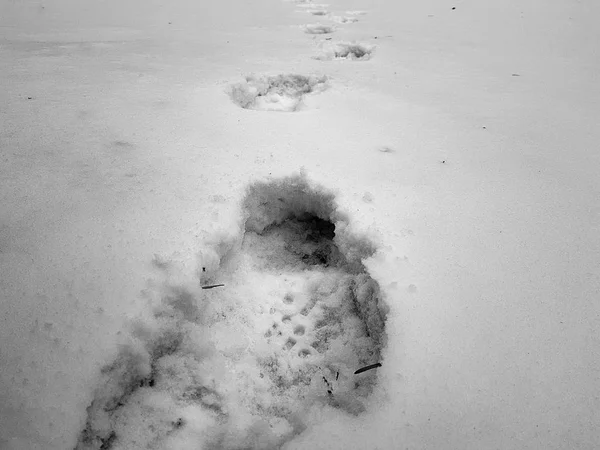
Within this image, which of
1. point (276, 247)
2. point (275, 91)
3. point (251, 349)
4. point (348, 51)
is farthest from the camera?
point (348, 51)

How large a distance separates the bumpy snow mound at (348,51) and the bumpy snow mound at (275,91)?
18.3 inches

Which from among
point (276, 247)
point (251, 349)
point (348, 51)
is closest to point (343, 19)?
point (348, 51)

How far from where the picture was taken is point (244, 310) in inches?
43.2

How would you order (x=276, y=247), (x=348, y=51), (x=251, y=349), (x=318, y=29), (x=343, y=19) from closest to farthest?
(x=251, y=349)
(x=276, y=247)
(x=348, y=51)
(x=318, y=29)
(x=343, y=19)

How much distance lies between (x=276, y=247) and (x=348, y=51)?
1.69 metres

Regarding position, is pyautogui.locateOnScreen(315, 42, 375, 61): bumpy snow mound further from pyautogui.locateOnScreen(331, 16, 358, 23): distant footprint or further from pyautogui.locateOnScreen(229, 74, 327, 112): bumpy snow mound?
pyautogui.locateOnScreen(331, 16, 358, 23): distant footprint

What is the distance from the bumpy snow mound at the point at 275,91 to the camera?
1856 mm

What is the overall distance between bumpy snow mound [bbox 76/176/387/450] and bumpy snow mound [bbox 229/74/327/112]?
29.1 inches

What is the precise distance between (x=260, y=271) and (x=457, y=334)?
61 cm

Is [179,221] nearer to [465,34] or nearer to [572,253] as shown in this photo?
[572,253]

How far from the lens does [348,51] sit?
8.06 feet

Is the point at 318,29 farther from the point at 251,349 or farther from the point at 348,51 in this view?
the point at 251,349

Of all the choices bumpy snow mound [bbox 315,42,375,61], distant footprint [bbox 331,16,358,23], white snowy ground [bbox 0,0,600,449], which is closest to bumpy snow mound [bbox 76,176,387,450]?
white snowy ground [bbox 0,0,600,449]

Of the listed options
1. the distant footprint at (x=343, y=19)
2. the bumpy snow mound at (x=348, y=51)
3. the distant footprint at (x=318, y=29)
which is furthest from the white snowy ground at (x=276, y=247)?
the distant footprint at (x=343, y=19)
